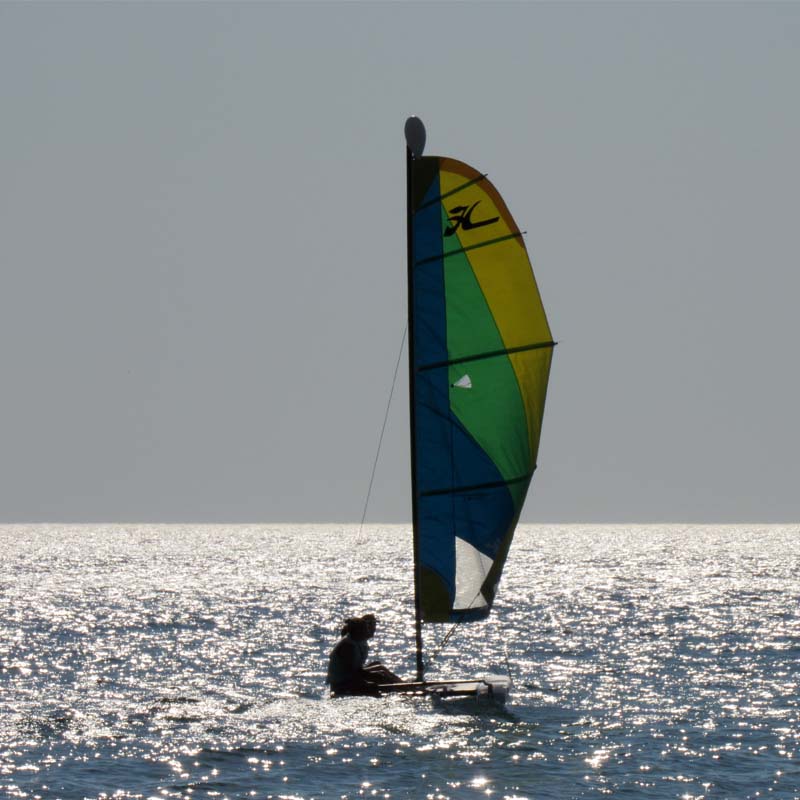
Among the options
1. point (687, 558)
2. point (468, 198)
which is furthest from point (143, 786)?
point (687, 558)

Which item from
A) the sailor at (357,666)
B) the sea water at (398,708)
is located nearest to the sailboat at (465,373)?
the sailor at (357,666)

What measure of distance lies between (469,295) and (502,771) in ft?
25.5

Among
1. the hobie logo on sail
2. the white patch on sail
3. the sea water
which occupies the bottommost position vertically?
the sea water

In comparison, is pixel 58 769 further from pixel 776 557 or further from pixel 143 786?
pixel 776 557

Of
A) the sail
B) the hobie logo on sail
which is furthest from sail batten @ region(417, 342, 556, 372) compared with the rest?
the hobie logo on sail

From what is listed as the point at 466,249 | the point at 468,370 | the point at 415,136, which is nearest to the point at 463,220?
the point at 466,249

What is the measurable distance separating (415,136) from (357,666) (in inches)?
355

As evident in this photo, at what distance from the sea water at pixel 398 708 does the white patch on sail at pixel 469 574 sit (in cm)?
181

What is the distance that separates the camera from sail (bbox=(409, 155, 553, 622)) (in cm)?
2389

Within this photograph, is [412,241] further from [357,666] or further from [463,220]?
[357,666]

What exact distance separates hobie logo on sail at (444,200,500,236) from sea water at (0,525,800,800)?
25.8 feet

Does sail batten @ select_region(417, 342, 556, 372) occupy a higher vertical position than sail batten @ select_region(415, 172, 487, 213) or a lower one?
lower

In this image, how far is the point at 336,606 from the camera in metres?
59.9

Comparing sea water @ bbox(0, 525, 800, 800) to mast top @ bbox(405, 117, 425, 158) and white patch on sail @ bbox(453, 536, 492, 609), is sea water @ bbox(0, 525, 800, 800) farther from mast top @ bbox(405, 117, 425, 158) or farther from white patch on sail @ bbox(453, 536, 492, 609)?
mast top @ bbox(405, 117, 425, 158)
